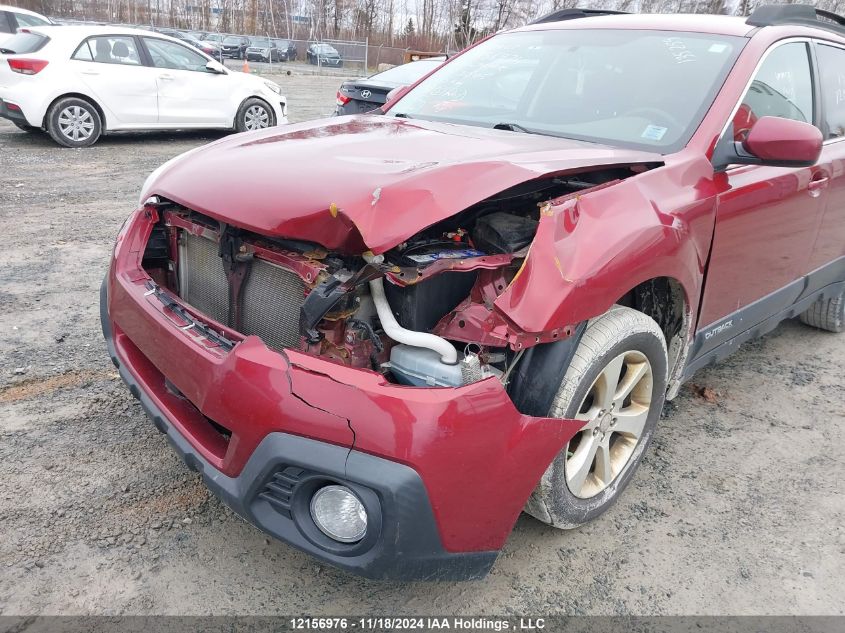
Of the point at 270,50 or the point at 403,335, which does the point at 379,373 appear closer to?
the point at 403,335

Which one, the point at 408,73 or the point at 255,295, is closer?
the point at 255,295

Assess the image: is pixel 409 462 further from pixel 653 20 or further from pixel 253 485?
pixel 653 20

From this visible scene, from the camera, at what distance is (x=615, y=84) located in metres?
2.79

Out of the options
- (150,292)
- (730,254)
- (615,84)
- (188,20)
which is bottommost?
(150,292)

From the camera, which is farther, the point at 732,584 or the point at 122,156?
the point at 122,156

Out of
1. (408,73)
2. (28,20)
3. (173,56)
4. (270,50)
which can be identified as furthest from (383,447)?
(270,50)

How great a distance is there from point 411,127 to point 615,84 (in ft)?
3.10

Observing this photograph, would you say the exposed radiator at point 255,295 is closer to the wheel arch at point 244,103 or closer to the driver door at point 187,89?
the driver door at point 187,89

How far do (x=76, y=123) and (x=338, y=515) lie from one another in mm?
8818

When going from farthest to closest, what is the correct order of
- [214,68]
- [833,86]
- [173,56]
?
1. [214,68]
2. [173,56]
3. [833,86]

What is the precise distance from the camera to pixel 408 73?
8414 millimetres

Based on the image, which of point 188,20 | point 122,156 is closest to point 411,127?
point 122,156

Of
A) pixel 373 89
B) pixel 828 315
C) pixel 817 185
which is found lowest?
pixel 828 315

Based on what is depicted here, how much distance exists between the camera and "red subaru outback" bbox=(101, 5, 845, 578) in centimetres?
165
